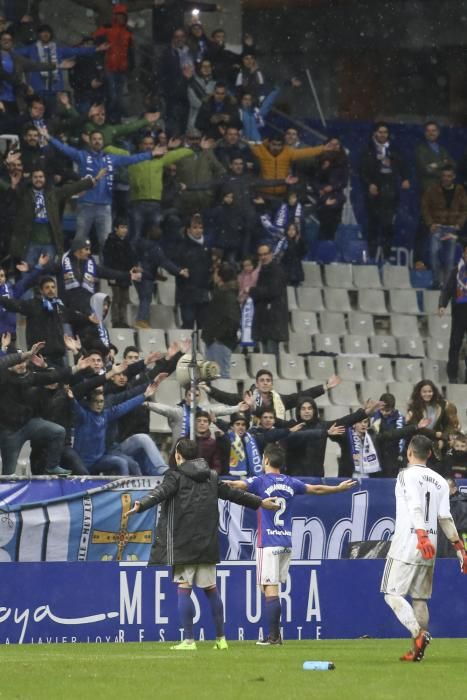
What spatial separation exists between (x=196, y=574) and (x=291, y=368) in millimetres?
10671

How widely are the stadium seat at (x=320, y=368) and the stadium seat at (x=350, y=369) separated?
189 mm

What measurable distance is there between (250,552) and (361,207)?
1296cm

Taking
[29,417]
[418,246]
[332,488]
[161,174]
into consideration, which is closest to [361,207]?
[418,246]

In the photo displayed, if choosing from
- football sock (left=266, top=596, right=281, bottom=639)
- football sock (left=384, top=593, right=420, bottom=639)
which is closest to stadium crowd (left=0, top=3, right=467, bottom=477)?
football sock (left=266, top=596, right=281, bottom=639)

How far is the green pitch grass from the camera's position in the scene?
11.5 m

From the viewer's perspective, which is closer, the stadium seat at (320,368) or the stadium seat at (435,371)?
the stadium seat at (320,368)

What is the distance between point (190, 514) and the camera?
1495 cm

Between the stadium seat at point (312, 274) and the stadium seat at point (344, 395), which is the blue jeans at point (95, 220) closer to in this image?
the stadium seat at point (344, 395)

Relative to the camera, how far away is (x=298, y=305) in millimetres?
27375

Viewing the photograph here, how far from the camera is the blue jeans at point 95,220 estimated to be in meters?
23.9

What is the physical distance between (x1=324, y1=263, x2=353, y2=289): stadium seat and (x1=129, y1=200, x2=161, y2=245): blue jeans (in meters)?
4.52

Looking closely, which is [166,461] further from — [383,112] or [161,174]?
[383,112]

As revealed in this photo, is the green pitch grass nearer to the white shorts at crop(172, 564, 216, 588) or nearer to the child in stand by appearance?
the white shorts at crop(172, 564, 216, 588)

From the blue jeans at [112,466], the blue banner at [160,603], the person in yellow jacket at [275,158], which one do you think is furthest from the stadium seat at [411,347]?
the blue banner at [160,603]
